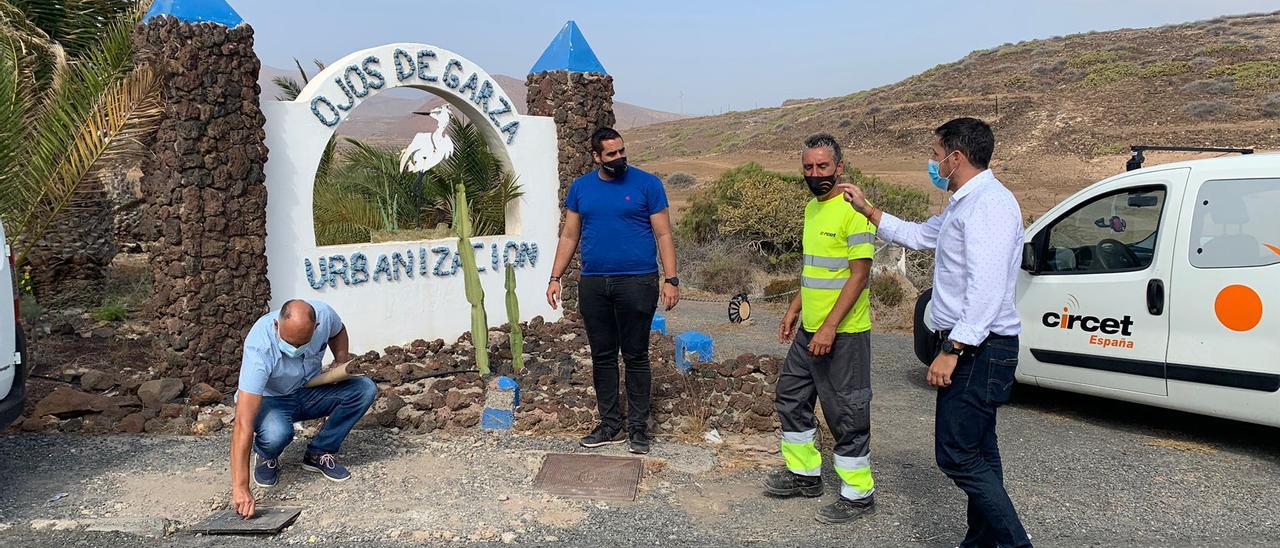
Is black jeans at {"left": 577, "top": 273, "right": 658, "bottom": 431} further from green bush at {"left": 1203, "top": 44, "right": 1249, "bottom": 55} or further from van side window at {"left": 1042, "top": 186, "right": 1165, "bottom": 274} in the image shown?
green bush at {"left": 1203, "top": 44, "right": 1249, "bottom": 55}

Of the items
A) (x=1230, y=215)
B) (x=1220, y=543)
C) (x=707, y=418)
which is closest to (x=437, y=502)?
(x=707, y=418)

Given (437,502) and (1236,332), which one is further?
(1236,332)

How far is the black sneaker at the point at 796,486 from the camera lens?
439 cm

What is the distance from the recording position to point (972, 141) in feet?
10.9

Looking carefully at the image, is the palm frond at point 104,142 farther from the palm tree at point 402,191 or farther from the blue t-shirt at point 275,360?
the blue t-shirt at point 275,360

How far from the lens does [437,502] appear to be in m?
4.40

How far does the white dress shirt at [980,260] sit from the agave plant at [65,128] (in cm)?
526

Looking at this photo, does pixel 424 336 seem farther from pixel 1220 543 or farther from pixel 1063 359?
pixel 1220 543

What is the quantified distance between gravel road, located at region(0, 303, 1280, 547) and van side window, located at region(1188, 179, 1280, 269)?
1.10m

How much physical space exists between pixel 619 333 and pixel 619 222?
619mm

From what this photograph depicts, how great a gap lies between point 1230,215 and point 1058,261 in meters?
1.10

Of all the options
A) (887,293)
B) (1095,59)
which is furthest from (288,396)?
(1095,59)

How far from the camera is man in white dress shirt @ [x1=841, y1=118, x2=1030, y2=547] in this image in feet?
10.5

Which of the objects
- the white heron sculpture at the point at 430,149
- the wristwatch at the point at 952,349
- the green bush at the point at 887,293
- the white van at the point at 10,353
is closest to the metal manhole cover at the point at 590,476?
the wristwatch at the point at 952,349
